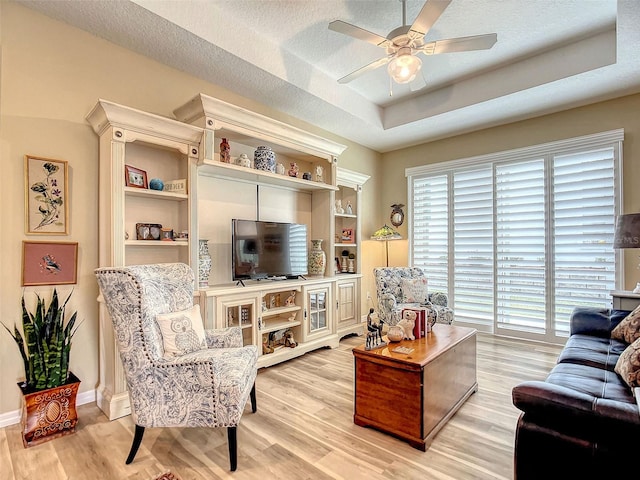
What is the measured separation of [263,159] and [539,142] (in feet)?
11.4

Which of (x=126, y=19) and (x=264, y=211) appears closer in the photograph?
(x=126, y=19)

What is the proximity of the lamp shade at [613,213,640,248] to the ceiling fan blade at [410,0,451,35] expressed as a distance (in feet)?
7.33

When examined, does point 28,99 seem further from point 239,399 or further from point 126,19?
point 239,399

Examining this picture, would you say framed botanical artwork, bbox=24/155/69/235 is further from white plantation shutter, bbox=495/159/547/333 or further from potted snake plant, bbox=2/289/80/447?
white plantation shutter, bbox=495/159/547/333

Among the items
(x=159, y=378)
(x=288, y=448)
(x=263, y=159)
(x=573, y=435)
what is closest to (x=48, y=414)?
(x=159, y=378)

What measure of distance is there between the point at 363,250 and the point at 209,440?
367cm

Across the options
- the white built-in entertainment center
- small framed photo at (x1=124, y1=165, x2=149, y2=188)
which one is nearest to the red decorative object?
the white built-in entertainment center

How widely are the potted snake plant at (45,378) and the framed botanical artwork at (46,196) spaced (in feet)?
1.72

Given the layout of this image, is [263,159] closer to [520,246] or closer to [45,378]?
→ [45,378]

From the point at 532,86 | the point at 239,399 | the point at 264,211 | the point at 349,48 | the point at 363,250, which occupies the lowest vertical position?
the point at 239,399

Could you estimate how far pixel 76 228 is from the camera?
251 centimetres

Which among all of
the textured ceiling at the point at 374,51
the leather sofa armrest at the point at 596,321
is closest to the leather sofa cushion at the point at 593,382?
the leather sofa armrest at the point at 596,321

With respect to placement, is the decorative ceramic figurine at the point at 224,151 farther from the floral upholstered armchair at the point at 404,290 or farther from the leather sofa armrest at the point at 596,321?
the leather sofa armrest at the point at 596,321

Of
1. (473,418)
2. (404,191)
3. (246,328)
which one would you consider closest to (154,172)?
(246,328)
